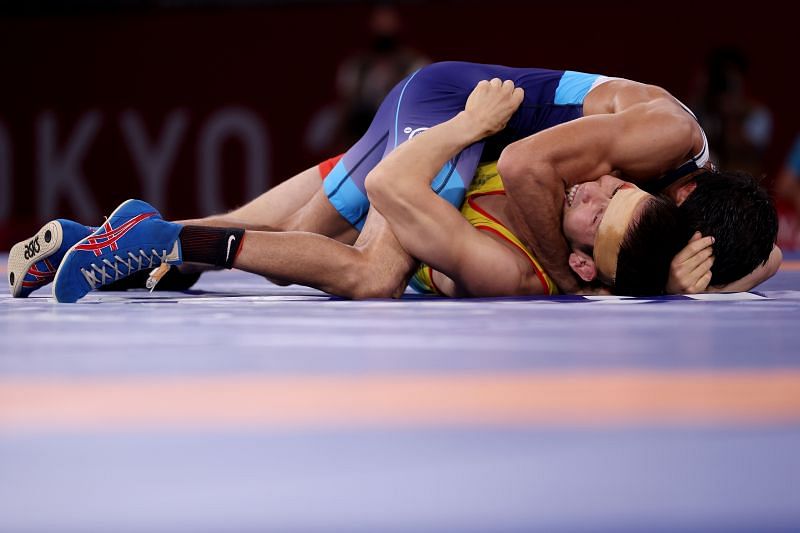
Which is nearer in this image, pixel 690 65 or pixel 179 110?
pixel 690 65

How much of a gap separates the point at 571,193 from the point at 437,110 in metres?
0.53

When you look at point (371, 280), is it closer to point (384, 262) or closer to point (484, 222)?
point (384, 262)

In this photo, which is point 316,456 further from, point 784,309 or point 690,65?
point 690,65

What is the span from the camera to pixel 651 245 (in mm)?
2766

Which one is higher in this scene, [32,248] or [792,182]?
[32,248]

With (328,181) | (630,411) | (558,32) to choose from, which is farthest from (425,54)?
(630,411)

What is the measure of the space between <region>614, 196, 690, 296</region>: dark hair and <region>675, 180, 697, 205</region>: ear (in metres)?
0.14

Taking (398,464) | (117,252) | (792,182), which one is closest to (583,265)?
(117,252)

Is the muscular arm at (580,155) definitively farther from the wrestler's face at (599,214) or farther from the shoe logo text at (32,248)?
the shoe logo text at (32,248)

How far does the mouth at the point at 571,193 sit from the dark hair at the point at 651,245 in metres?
0.19

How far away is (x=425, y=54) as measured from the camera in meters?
8.20

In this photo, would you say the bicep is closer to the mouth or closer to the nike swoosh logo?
the mouth

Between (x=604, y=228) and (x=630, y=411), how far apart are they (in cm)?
144

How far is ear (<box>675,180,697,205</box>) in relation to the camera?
296 cm
